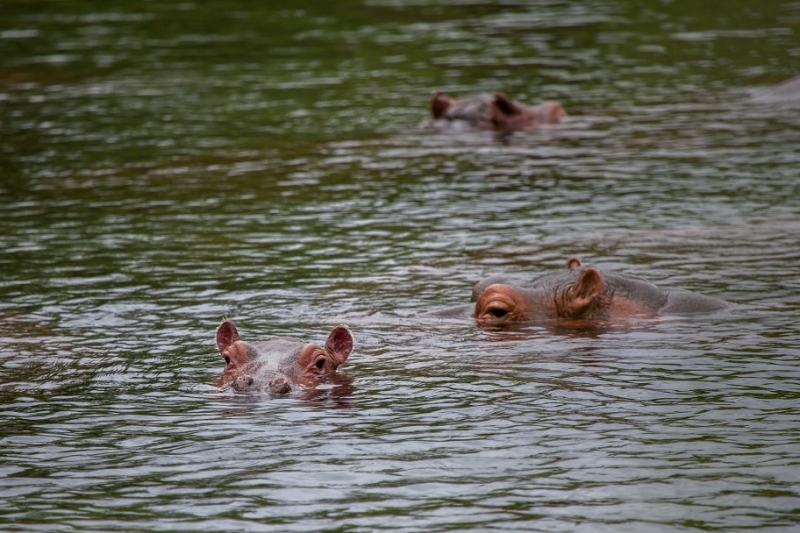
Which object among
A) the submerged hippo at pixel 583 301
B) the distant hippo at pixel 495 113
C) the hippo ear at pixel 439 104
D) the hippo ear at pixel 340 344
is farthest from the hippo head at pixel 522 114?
the hippo ear at pixel 340 344

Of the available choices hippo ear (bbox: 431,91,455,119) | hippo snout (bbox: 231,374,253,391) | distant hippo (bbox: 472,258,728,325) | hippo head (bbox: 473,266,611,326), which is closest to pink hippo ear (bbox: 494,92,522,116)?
hippo ear (bbox: 431,91,455,119)

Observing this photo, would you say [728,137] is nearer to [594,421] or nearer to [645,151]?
[645,151]

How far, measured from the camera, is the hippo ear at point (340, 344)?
32.9 feet

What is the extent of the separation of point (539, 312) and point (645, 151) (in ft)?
30.1

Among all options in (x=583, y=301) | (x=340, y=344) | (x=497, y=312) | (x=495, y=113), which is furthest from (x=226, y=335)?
(x=495, y=113)

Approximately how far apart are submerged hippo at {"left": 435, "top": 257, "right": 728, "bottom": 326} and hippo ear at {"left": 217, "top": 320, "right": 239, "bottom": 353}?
235cm

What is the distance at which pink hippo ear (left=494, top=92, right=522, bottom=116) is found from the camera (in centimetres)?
2325

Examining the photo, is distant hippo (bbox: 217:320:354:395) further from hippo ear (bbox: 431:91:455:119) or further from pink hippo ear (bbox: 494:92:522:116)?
hippo ear (bbox: 431:91:455:119)

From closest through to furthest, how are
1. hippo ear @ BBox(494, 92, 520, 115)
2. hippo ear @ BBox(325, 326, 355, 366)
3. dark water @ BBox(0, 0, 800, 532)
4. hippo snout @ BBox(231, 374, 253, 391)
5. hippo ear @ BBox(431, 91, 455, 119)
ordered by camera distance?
dark water @ BBox(0, 0, 800, 532), hippo snout @ BBox(231, 374, 253, 391), hippo ear @ BBox(325, 326, 355, 366), hippo ear @ BBox(494, 92, 520, 115), hippo ear @ BBox(431, 91, 455, 119)

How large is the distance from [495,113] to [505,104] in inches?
10.7

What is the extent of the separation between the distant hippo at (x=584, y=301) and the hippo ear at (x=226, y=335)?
92.6 inches

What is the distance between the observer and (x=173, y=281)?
549 inches

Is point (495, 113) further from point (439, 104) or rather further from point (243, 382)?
point (243, 382)

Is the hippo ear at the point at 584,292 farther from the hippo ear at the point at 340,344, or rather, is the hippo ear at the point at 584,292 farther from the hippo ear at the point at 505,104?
the hippo ear at the point at 505,104
